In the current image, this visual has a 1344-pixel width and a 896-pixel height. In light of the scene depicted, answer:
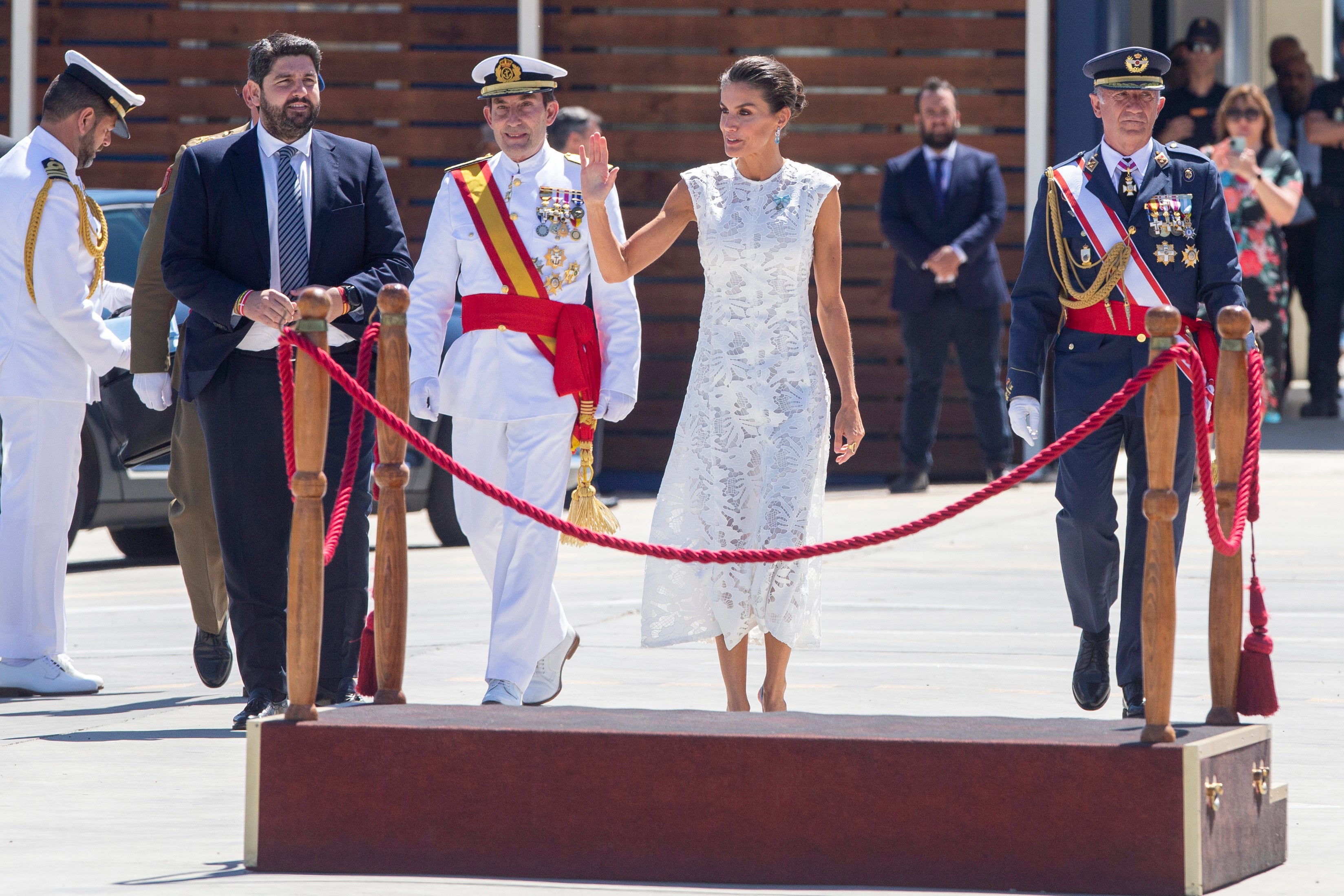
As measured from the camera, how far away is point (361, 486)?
682cm

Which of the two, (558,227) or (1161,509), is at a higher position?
(558,227)

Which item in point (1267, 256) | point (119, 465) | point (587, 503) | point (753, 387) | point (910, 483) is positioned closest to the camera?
point (753, 387)

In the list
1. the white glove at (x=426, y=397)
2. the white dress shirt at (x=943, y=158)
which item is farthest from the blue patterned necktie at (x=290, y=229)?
the white dress shirt at (x=943, y=158)

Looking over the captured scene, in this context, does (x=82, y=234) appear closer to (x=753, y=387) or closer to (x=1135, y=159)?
(x=753, y=387)

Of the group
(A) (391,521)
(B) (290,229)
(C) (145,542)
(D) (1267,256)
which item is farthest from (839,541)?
(D) (1267,256)

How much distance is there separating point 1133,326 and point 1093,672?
103 cm

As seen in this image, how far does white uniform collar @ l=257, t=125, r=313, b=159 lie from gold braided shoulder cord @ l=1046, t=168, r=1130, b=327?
7.33 feet

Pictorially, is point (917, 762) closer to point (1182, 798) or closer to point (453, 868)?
point (1182, 798)

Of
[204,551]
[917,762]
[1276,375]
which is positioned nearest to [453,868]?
[917,762]

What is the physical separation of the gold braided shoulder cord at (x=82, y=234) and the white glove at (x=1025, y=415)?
3.12m

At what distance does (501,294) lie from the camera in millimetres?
6809

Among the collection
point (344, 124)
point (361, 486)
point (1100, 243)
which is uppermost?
point (344, 124)

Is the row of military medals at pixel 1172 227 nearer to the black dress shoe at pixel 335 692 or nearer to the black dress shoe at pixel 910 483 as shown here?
the black dress shoe at pixel 335 692

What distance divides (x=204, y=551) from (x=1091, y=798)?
3725mm
